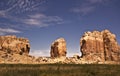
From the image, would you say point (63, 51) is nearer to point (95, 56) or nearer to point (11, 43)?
point (95, 56)

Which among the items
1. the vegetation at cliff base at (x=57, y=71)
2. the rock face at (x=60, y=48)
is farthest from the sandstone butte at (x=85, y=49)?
the vegetation at cliff base at (x=57, y=71)

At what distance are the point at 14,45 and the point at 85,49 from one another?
2003 inches

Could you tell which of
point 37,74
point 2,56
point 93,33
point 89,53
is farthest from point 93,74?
point 93,33

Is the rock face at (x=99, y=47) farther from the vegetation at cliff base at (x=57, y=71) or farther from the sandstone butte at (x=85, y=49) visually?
the vegetation at cliff base at (x=57, y=71)

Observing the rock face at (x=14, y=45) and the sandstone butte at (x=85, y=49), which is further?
the rock face at (x=14, y=45)

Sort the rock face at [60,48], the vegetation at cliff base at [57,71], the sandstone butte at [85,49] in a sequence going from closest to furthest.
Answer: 1. the vegetation at cliff base at [57,71]
2. the sandstone butte at [85,49]
3. the rock face at [60,48]

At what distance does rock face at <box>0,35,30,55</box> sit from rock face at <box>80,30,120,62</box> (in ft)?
136

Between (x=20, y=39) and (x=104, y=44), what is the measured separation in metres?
63.1

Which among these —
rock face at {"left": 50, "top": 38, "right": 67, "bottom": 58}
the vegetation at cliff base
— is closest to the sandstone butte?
rock face at {"left": 50, "top": 38, "right": 67, "bottom": 58}

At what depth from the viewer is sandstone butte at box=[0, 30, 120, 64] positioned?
17950 cm

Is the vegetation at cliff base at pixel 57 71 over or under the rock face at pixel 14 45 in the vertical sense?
under

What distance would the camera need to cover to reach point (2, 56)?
167375mm

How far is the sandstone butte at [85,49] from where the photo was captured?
180 meters

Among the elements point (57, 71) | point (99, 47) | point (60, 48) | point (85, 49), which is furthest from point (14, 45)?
point (57, 71)
